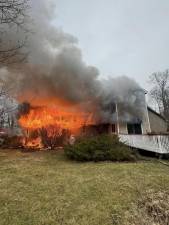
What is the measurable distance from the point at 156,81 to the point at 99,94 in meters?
22.1

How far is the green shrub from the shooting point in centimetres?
976

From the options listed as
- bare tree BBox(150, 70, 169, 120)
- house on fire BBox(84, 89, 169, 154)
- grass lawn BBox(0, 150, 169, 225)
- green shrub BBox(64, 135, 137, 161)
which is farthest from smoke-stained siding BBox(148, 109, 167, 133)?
bare tree BBox(150, 70, 169, 120)

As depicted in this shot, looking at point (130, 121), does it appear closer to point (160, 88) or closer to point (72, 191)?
point (72, 191)

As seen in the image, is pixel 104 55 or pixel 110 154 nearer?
pixel 110 154

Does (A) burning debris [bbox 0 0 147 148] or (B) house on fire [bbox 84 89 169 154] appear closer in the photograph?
(A) burning debris [bbox 0 0 147 148]

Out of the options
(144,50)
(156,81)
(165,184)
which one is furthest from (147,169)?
(156,81)

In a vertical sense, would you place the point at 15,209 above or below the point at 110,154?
below

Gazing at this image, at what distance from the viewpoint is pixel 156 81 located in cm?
3462

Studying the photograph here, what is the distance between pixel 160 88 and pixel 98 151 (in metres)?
26.1

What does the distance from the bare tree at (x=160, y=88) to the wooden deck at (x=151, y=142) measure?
19372 mm

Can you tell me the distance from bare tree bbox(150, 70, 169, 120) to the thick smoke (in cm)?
1714

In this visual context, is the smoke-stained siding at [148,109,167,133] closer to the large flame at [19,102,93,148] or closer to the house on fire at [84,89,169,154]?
the house on fire at [84,89,169,154]

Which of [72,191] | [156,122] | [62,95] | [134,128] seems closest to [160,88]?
[156,122]

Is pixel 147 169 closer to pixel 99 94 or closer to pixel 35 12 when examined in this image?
pixel 99 94
